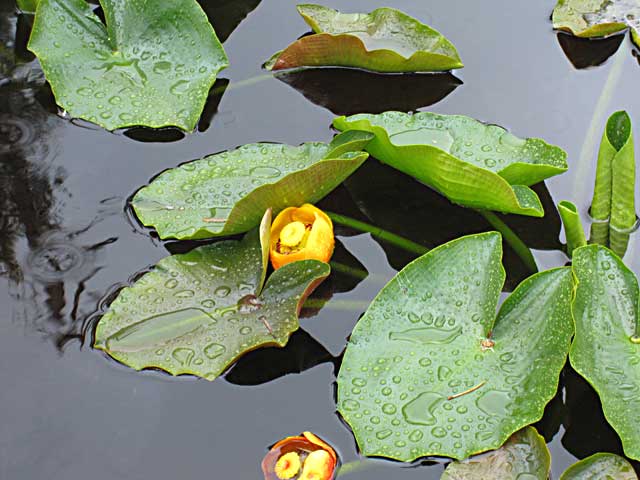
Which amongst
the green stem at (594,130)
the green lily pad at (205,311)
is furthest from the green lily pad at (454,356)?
the green stem at (594,130)

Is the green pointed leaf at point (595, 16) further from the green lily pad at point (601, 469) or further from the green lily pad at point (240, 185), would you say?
the green lily pad at point (601, 469)

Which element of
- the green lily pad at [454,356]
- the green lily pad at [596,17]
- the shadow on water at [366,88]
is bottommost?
the green lily pad at [454,356]

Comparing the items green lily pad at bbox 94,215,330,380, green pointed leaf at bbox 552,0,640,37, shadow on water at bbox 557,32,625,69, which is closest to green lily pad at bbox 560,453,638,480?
green lily pad at bbox 94,215,330,380

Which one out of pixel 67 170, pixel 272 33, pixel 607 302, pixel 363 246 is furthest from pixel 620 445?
pixel 272 33

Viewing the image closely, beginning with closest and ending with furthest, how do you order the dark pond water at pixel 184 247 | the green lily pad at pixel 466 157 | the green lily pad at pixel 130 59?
the dark pond water at pixel 184 247 → the green lily pad at pixel 466 157 → the green lily pad at pixel 130 59

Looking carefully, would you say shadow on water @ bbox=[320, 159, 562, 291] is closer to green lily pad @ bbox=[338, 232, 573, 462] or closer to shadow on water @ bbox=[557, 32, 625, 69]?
green lily pad @ bbox=[338, 232, 573, 462]

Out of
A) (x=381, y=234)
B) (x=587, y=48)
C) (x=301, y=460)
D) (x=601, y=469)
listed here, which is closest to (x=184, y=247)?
(x=381, y=234)

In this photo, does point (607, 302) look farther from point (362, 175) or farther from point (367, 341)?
point (362, 175)
